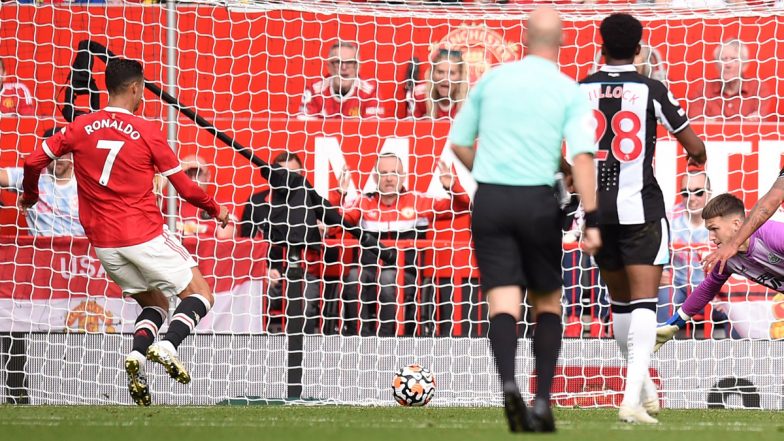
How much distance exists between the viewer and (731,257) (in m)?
7.15

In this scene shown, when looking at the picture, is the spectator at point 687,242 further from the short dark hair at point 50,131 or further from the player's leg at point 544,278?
the short dark hair at point 50,131

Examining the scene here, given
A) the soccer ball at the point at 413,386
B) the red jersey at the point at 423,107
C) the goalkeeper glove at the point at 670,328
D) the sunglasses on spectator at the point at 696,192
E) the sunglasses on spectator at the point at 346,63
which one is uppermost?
the sunglasses on spectator at the point at 346,63

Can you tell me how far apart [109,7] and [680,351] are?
17.7 ft

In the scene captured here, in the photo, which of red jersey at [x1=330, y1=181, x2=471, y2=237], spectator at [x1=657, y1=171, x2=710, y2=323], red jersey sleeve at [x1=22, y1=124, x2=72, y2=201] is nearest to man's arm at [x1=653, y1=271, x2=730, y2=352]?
spectator at [x1=657, y1=171, x2=710, y2=323]

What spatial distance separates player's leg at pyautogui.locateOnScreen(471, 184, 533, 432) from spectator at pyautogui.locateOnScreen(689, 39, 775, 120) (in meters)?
5.97

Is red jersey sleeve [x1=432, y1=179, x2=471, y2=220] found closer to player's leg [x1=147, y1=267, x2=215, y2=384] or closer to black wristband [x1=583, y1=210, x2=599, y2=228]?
player's leg [x1=147, y1=267, x2=215, y2=384]

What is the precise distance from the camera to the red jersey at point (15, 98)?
10492 mm

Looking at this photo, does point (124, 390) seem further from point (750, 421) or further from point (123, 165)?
point (750, 421)

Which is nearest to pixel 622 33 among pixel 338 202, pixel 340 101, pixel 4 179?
pixel 338 202

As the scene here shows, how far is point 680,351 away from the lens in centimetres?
901

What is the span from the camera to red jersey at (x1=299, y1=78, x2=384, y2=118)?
10844 mm

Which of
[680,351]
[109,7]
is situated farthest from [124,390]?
[680,351]

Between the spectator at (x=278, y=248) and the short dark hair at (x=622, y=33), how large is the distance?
13.5 ft

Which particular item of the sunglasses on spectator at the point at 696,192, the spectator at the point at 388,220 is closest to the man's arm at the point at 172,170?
the spectator at the point at 388,220
